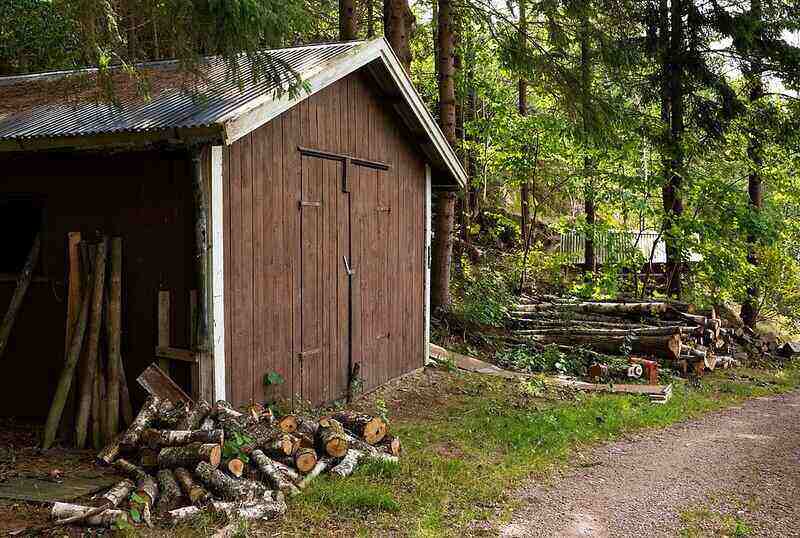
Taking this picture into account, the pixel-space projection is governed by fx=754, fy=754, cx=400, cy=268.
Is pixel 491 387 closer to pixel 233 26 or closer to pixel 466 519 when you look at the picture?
pixel 466 519

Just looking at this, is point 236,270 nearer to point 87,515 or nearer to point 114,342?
point 114,342

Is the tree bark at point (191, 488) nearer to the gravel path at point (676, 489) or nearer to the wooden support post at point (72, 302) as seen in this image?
the wooden support post at point (72, 302)

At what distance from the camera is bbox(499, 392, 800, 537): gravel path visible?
554 cm

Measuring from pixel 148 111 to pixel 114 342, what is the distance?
2044 millimetres

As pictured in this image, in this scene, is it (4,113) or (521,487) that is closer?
(521,487)

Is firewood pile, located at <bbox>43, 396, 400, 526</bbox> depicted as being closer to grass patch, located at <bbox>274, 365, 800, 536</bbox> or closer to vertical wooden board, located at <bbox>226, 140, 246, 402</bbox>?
grass patch, located at <bbox>274, 365, 800, 536</bbox>

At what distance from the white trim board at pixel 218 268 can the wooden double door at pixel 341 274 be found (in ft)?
4.27

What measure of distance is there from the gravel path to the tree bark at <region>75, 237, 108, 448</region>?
3.71 metres

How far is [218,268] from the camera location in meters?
6.65

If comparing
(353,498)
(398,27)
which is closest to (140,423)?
(353,498)

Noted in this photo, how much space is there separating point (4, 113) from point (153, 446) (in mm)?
4028

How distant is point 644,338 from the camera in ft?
41.2

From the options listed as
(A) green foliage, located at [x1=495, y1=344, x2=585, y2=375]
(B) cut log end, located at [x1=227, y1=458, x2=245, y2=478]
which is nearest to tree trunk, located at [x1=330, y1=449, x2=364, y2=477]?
(B) cut log end, located at [x1=227, y1=458, x2=245, y2=478]

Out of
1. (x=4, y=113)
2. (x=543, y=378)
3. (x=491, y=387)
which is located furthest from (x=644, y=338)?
(x=4, y=113)
